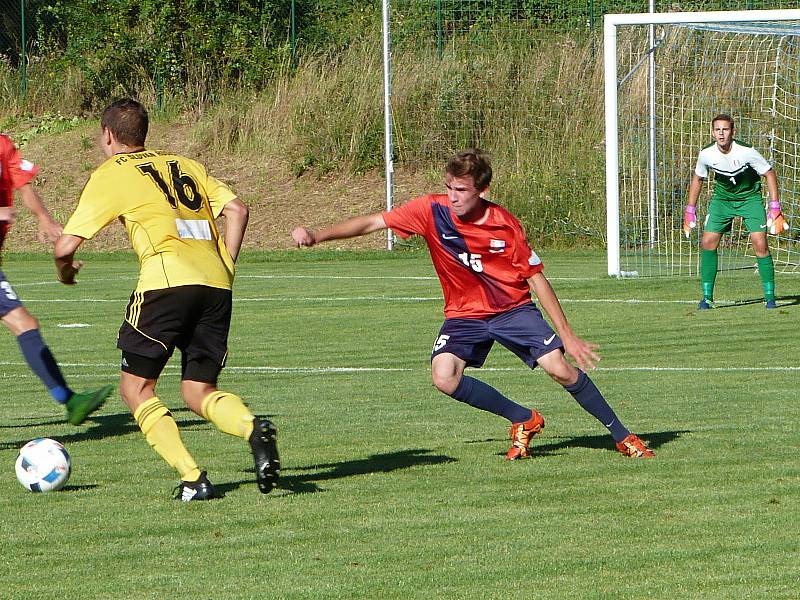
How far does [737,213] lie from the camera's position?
1580 cm

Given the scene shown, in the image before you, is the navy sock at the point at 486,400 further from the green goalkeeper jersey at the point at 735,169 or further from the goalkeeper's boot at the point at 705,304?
the goalkeeper's boot at the point at 705,304

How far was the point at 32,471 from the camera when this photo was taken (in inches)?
276

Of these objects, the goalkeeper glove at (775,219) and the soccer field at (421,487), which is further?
the goalkeeper glove at (775,219)

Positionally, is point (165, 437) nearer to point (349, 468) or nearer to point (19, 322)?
point (349, 468)

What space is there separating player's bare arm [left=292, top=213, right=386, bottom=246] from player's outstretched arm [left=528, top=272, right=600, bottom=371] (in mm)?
857

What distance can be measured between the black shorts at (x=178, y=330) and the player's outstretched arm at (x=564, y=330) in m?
1.60

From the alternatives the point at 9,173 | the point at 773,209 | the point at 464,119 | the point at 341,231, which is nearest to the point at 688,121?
the point at 464,119

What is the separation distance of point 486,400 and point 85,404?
84.1 inches

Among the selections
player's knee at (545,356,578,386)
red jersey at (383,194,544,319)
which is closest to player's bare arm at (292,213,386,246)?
red jersey at (383,194,544,319)

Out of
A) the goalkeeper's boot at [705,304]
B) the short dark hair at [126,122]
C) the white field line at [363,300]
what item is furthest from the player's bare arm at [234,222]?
the white field line at [363,300]

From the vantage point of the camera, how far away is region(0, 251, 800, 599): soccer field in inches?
208

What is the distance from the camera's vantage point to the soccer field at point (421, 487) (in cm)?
529

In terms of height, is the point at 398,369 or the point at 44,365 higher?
the point at 44,365

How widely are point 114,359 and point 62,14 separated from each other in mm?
24300
